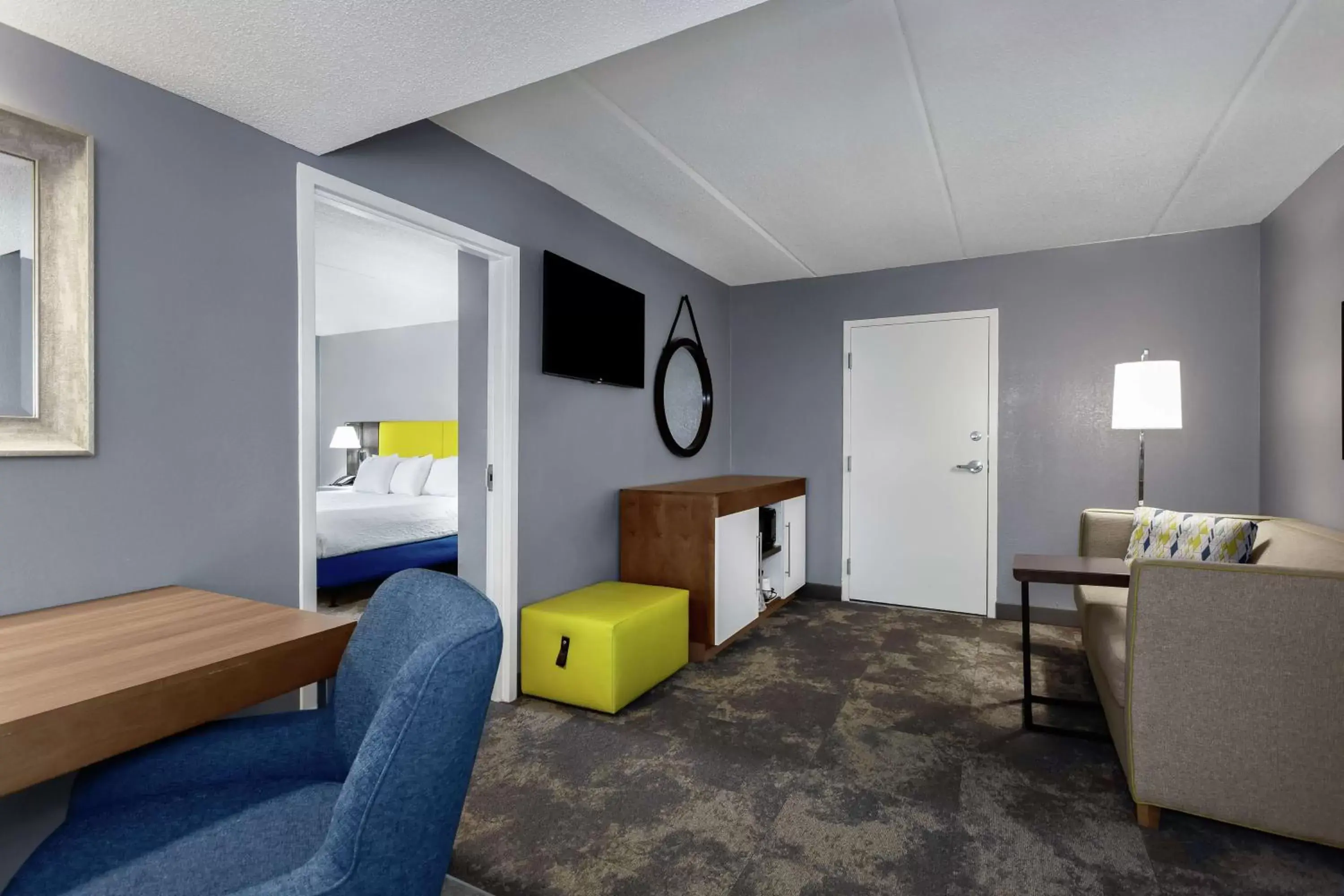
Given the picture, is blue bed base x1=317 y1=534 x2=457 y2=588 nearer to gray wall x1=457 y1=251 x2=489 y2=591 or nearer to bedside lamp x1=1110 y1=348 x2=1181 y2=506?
gray wall x1=457 y1=251 x2=489 y2=591

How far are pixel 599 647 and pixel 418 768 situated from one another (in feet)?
5.86

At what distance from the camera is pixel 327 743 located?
1.27m

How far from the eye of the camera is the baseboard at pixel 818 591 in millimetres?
4508

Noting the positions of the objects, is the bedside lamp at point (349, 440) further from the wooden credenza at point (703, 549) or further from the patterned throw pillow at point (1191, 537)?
the patterned throw pillow at point (1191, 537)

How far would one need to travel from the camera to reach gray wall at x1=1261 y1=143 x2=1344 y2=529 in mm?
2553

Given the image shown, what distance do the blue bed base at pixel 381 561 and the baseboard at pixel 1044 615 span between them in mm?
3824

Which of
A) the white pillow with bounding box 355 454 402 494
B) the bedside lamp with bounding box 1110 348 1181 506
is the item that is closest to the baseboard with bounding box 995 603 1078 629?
the bedside lamp with bounding box 1110 348 1181 506

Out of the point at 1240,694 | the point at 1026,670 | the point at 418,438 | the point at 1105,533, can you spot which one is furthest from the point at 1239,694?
the point at 418,438

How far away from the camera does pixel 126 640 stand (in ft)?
4.00

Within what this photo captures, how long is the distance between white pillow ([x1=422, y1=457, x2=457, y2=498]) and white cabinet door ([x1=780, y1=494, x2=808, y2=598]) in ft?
8.70

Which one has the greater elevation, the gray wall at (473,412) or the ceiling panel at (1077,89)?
the ceiling panel at (1077,89)

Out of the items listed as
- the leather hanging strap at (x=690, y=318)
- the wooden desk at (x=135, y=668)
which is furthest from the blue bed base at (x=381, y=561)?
the wooden desk at (x=135, y=668)

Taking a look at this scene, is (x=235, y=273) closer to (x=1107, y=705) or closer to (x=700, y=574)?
(x=700, y=574)

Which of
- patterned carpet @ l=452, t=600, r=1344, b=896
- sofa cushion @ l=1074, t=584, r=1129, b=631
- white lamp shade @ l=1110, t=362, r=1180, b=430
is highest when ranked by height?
white lamp shade @ l=1110, t=362, r=1180, b=430
